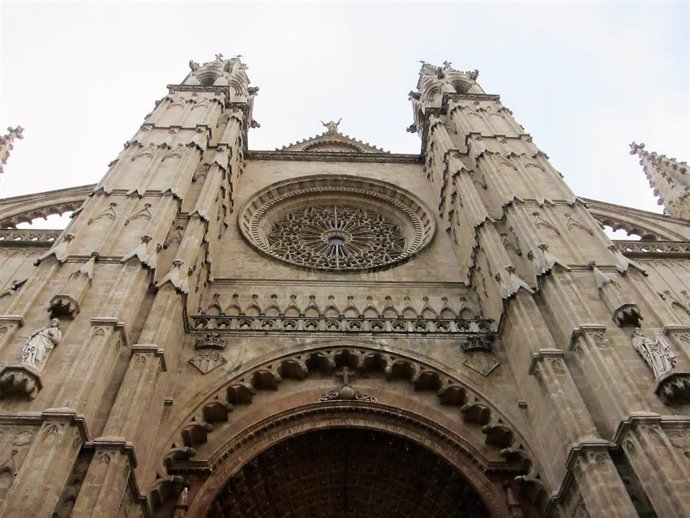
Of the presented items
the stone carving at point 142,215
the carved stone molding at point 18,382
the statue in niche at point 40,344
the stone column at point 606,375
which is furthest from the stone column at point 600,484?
the stone carving at point 142,215

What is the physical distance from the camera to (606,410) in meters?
8.98

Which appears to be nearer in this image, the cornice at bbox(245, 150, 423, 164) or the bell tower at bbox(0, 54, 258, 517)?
the bell tower at bbox(0, 54, 258, 517)

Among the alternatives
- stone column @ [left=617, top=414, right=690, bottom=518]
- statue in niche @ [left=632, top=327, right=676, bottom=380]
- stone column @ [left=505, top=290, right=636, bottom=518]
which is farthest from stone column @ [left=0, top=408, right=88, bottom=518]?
statue in niche @ [left=632, top=327, right=676, bottom=380]

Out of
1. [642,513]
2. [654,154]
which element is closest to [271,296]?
[642,513]

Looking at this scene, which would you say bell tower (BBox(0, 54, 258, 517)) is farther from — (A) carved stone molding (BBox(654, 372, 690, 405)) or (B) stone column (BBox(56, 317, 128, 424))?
(A) carved stone molding (BBox(654, 372, 690, 405))

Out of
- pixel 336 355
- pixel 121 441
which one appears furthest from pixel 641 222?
pixel 121 441

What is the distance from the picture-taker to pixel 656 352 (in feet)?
30.9

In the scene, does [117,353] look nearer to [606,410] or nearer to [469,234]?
[606,410]

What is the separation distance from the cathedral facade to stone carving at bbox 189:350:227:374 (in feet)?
0.12

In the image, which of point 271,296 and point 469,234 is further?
point 469,234

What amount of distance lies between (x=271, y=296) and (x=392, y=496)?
4.87m

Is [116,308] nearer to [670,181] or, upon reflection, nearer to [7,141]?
[7,141]

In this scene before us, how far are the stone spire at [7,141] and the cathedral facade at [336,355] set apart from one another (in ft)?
11.2

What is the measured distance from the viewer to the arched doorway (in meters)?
10.4
